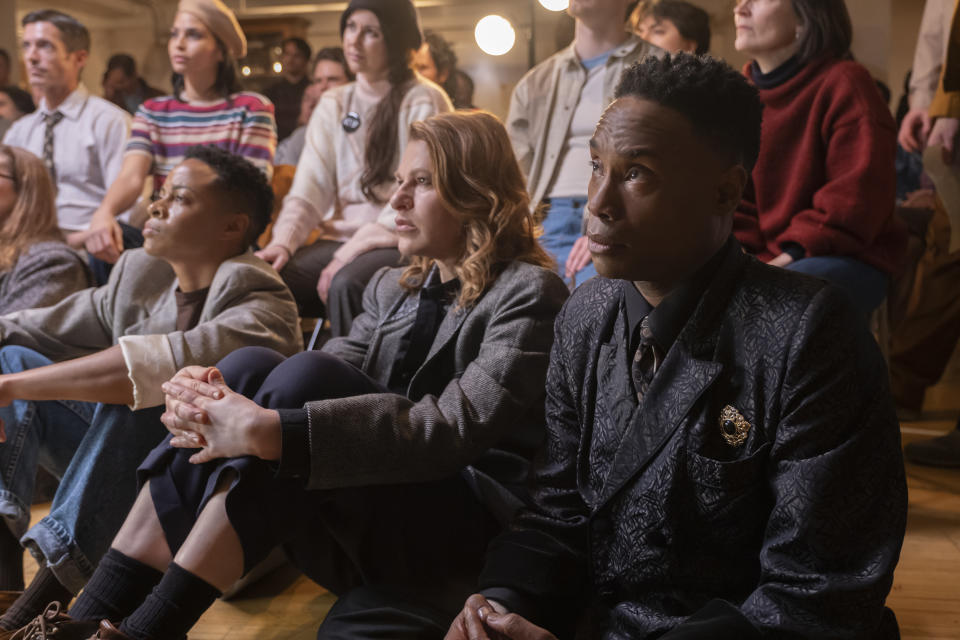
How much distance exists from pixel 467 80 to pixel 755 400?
7.69ft

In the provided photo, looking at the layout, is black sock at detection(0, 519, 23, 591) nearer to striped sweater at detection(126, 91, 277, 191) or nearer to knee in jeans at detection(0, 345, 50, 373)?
knee in jeans at detection(0, 345, 50, 373)

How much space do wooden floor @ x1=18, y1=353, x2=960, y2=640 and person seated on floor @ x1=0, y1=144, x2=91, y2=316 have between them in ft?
2.30

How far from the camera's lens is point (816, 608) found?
0.97 m

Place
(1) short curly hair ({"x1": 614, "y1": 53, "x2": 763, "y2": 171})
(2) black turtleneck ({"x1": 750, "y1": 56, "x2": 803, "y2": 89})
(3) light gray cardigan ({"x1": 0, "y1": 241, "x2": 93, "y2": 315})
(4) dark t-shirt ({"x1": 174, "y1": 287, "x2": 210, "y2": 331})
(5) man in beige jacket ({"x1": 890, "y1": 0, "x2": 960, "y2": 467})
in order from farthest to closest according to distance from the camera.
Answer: (5) man in beige jacket ({"x1": 890, "y1": 0, "x2": 960, "y2": 467})
(3) light gray cardigan ({"x1": 0, "y1": 241, "x2": 93, "y2": 315})
(2) black turtleneck ({"x1": 750, "y1": 56, "x2": 803, "y2": 89})
(4) dark t-shirt ({"x1": 174, "y1": 287, "x2": 210, "y2": 331})
(1) short curly hair ({"x1": 614, "y1": 53, "x2": 763, "y2": 171})

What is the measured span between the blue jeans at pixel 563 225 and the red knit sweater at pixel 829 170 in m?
0.46

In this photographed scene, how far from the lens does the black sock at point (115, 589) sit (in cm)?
138

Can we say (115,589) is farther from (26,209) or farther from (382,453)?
(26,209)

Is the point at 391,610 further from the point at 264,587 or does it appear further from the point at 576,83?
the point at 576,83

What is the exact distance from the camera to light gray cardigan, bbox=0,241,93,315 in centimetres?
241

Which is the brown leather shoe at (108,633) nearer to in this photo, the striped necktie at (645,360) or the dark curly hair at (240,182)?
the striped necktie at (645,360)

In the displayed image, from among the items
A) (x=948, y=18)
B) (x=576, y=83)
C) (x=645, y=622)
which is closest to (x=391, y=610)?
(x=645, y=622)

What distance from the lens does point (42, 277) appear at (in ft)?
8.02

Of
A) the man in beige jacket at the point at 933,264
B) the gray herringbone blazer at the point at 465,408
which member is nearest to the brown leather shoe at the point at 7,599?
the gray herringbone blazer at the point at 465,408

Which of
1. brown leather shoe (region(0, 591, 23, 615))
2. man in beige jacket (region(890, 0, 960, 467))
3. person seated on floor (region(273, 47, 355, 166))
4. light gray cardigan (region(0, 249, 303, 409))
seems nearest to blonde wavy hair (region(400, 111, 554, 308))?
light gray cardigan (region(0, 249, 303, 409))
